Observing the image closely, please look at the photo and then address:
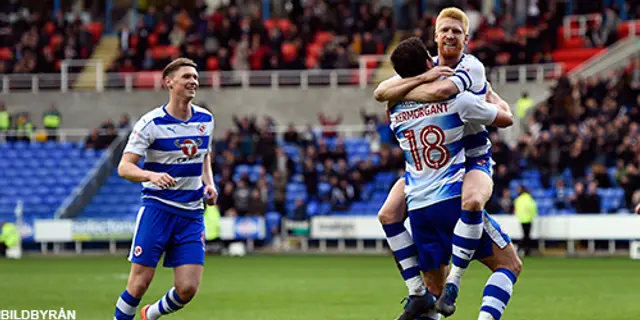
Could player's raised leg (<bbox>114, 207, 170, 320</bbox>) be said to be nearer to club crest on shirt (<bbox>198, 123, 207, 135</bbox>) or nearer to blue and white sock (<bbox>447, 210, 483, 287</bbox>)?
club crest on shirt (<bbox>198, 123, 207, 135</bbox>)

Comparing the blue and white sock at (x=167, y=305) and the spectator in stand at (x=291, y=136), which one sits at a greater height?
the blue and white sock at (x=167, y=305)

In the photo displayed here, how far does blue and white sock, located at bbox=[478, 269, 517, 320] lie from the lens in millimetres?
9820

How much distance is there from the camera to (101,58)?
4481cm

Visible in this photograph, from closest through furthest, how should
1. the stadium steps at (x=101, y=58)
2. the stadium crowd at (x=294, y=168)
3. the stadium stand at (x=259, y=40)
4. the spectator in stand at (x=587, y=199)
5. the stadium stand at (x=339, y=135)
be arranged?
the spectator in stand at (x=587, y=199) → the stadium stand at (x=339, y=135) → the stadium crowd at (x=294, y=168) → the stadium stand at (x=259, y=40) → the stadium steps at (x=101, y=58)

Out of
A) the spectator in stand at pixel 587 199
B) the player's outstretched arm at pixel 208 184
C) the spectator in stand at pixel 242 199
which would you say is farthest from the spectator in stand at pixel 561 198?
the player's outstretched arm at pixel 208 184

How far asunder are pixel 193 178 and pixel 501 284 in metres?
3.00

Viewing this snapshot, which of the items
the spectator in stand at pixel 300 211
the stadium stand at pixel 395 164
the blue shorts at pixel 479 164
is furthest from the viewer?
the spectator in stand at pixel 300 211

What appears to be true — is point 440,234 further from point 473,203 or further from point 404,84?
point 404,84

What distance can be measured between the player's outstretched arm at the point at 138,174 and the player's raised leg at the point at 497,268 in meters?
2.71

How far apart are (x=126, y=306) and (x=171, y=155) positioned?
1410 millimetres

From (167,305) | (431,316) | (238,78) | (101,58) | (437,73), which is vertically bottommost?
(238,78)

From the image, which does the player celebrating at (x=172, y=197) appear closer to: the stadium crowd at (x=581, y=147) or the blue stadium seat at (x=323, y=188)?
the stadium crowd at (x=581, y=147)

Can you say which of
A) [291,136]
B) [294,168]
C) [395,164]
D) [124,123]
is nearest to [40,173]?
[124,123]

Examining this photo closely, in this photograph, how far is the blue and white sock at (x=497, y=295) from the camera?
9.82 m
